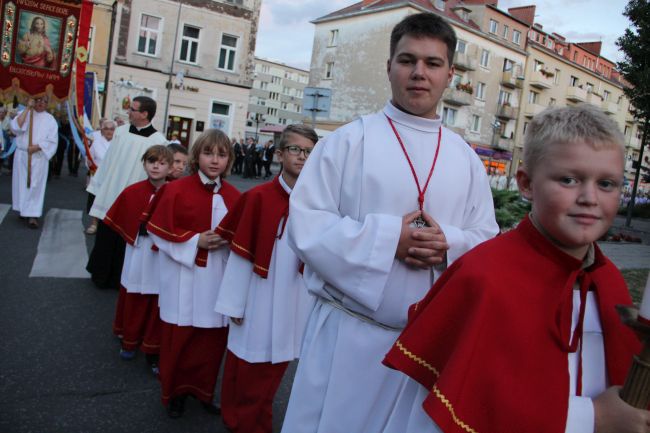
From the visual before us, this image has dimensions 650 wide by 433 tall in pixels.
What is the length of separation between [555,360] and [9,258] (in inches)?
285

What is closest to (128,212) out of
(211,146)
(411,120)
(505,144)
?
(211,146)

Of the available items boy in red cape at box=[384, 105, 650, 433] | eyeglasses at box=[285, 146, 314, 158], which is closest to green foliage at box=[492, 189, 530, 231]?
eyeglasses at box=[285, 146, 314, 158]

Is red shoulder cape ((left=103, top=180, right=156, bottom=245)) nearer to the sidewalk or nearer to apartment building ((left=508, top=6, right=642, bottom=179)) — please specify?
the sidewalk

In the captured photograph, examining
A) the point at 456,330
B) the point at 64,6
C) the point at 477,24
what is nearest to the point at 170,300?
the point at 456,330

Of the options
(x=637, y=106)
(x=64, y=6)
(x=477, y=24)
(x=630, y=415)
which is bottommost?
(x=630, y=415)

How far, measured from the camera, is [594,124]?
1.54 m

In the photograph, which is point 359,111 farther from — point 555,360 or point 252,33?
point 555,360

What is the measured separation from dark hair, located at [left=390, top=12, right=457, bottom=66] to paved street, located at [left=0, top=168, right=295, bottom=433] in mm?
2599

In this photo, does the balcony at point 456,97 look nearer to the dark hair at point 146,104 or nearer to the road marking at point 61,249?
the road marking at point 61,249

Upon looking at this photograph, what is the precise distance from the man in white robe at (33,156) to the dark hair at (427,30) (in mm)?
8439

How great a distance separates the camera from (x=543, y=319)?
4.79 ft

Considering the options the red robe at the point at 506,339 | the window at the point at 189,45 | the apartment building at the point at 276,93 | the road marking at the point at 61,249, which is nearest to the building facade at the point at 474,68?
the window at the point at 189,45

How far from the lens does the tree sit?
18.1 m

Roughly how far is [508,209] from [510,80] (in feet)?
141
